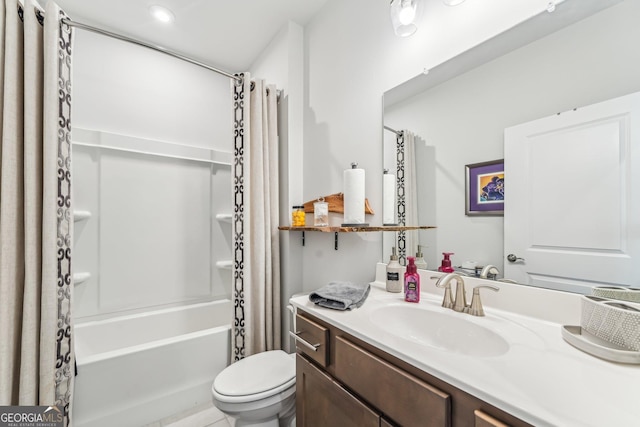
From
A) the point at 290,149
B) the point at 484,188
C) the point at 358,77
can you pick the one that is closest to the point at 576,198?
the point at 484,188

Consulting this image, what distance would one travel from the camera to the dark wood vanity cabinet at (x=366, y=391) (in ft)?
1.83

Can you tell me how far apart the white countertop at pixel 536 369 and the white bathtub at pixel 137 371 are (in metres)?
1.18

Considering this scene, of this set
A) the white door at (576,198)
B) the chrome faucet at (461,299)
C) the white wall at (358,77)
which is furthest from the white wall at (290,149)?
the white door at (576,198)

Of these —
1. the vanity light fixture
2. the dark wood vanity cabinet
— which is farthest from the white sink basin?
the vanity light fixture

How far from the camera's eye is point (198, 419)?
5.03 ft

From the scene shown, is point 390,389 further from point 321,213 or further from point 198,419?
point 198,419

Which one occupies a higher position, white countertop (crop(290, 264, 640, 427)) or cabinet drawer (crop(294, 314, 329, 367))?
white countertop (crop(290, 264, 640, 427))

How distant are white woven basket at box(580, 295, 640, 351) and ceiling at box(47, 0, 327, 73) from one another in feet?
6.87

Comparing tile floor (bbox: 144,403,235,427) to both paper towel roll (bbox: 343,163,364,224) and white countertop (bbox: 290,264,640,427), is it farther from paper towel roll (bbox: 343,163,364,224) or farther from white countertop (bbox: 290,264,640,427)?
paper towel roll (bbox: 343,163,364,224)

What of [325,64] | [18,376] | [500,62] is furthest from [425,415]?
[325,64]

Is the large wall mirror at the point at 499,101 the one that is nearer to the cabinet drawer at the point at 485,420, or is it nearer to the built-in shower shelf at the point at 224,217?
the cabinet drawer at the point at 485,420

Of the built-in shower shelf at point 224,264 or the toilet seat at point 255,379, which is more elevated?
the built-in shower shelf at point 224,264

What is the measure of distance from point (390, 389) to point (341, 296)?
0.40m

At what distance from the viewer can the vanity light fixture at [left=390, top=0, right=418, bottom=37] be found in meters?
1.06
